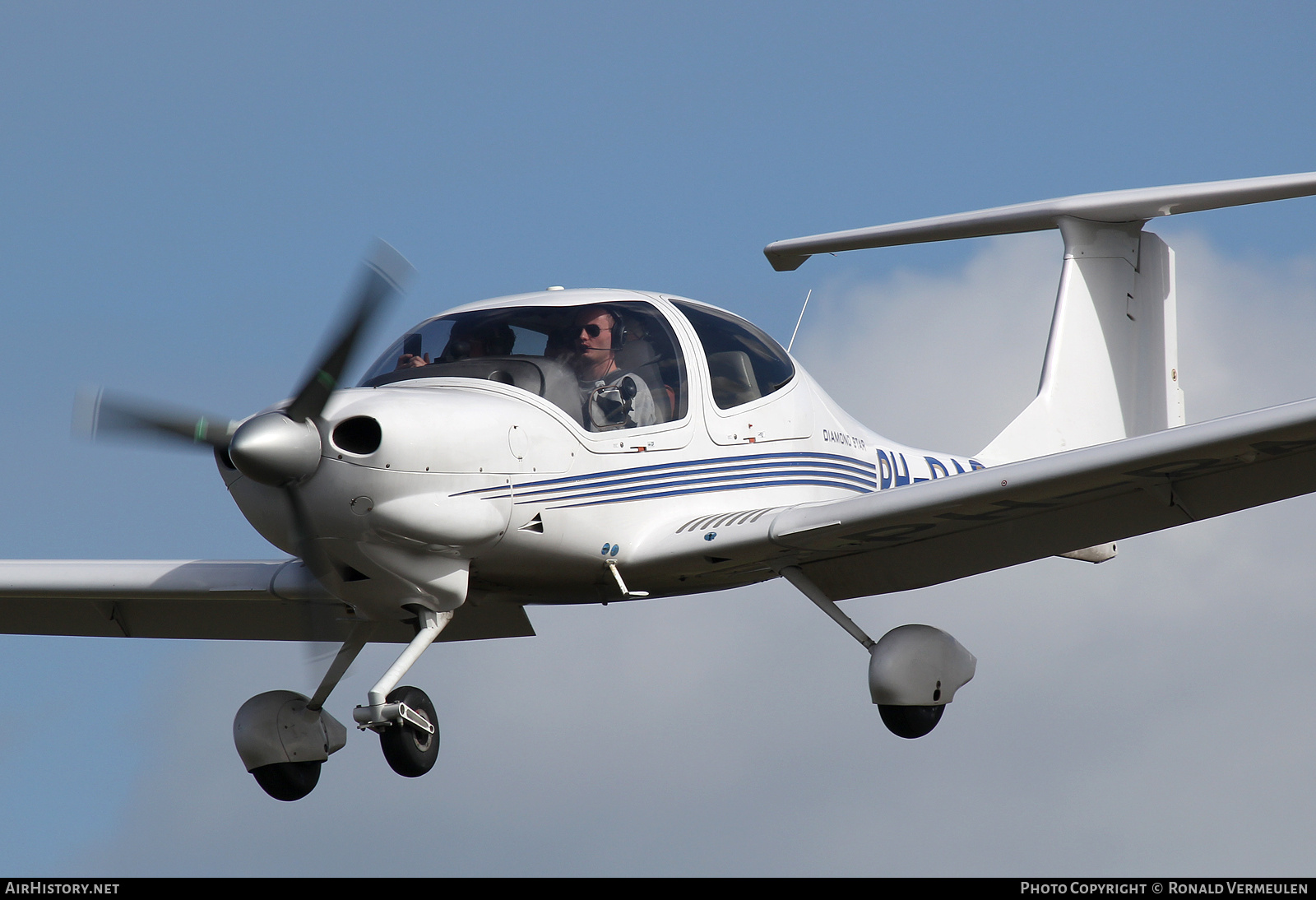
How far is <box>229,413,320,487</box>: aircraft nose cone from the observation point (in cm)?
890

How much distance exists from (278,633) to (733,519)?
480cm

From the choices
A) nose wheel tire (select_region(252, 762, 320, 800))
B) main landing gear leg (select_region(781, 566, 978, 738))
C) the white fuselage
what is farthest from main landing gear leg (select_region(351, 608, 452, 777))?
main landing gear leg (select_region(781, 566, 978, 738))

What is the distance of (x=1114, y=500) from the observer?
34.3ft

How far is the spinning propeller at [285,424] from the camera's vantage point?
895 cm

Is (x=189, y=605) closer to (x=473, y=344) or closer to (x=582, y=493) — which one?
(x=473, y=344)

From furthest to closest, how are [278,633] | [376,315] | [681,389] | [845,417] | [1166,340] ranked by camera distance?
[1166,340]
[278,633]
[845,417]
[681,389]
[376,315]

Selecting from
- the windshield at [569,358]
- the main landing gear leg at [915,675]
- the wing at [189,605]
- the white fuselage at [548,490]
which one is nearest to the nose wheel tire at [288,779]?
the wing at [189,605]

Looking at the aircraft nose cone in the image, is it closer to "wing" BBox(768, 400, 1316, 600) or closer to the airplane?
the airplane

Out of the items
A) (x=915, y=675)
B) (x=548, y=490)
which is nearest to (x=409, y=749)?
(x=548, y=490)

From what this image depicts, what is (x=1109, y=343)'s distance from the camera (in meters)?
14.8

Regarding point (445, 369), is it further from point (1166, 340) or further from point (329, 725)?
point (1166, 340)

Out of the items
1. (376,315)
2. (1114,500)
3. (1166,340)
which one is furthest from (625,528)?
(1166,340)

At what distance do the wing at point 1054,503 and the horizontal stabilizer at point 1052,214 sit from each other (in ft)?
13.6

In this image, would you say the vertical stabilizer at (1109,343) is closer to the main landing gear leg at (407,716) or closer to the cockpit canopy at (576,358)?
the cockpit canopy at (576,358)
